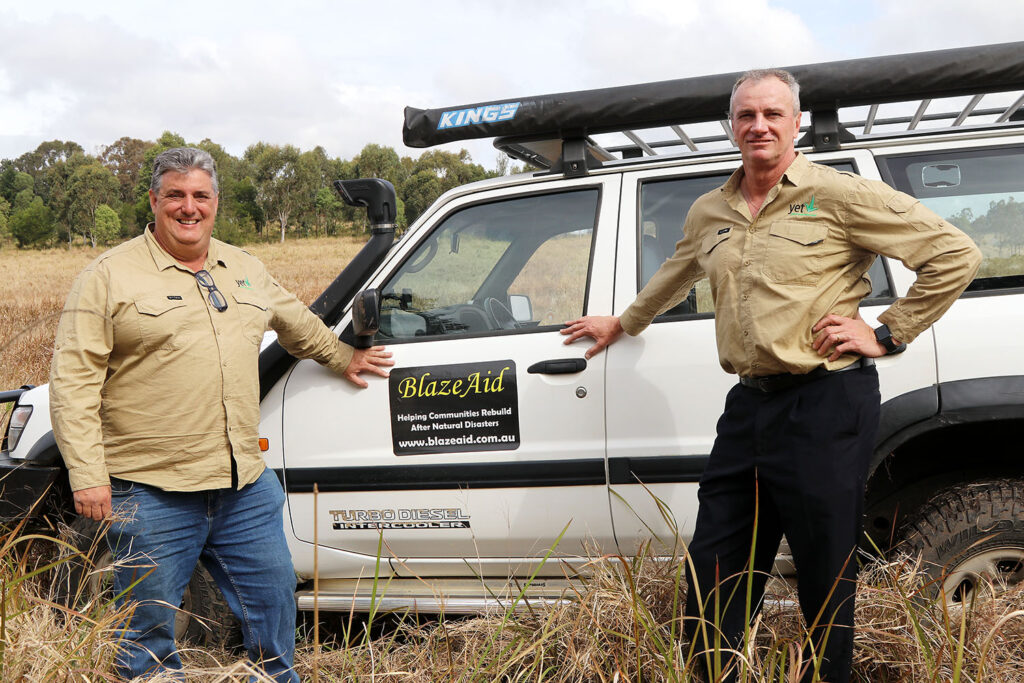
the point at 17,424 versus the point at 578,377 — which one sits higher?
the point at 578,377

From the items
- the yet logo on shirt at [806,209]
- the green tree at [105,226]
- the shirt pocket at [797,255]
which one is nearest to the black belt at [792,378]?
the shirt pocket at [797,255]

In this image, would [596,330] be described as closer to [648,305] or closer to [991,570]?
[648,305]

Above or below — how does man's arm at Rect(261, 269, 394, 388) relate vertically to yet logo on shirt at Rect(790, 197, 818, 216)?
below

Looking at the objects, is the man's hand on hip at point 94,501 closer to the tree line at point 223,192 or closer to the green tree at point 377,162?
the tree line at point 223,192

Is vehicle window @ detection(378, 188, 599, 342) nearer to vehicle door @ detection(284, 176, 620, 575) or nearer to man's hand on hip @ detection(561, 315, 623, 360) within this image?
vehicle door @ detection(284, 176, 620, 575)

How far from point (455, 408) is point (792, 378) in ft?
4.39

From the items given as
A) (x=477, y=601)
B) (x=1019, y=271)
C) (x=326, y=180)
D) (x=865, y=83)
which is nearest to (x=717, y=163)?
(x=865, y=83)

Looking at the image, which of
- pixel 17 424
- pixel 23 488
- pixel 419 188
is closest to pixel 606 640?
pixel 23 488

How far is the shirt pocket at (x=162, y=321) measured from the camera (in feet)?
8.48

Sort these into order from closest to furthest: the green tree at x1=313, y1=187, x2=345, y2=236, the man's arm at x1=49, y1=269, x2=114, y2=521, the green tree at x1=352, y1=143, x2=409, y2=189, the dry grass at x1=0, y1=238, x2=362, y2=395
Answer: the man's arm at x1=49, y1=269, x2=114, y2=521 → the dry grass at x1=0, y1=238, x2=362, y2=395 → the green tree at x1=313, y1=187, x2=345, y2=236 → the green tree at x1=352, y1=143, x2=409, y2=189

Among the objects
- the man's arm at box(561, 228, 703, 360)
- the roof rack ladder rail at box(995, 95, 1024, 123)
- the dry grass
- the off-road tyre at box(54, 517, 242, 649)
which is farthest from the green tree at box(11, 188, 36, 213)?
the roof rack ladder rail at box(995, 95, 1024, 123)

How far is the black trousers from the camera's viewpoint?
89.1 inches

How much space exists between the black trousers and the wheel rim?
0.75 m

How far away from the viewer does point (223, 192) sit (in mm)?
67625
